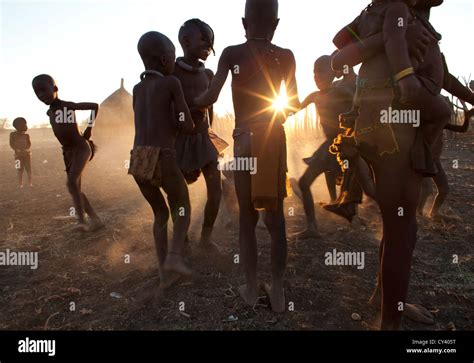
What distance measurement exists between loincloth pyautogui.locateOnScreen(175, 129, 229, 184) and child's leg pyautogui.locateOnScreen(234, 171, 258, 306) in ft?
3.25

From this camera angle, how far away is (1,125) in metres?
31.9

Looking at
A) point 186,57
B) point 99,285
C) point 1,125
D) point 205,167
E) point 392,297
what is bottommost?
point 99,285

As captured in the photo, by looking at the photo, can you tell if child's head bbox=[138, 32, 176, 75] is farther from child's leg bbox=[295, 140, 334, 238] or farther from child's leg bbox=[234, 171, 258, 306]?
child's leg bbox=[295, 140, 334, 238]

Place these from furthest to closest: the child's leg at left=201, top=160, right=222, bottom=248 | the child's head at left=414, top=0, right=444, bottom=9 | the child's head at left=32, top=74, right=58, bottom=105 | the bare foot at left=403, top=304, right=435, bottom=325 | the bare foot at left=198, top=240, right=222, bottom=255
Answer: the child's head at left=32, top=74, right=58, bottom=105, the bare foot at left=198, top=240, right=222, bottom=255, the child's leg at left=201, top=160, right=222, bottom=248, the bare foot at left=403, top=304, right=435, bottom=325, the child's head at left=414, top=0, right=444, bottom=9

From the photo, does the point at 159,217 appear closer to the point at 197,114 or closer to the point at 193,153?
the point at 193,153

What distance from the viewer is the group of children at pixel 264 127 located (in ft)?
6.66

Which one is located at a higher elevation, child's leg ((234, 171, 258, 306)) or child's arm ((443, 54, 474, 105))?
child's arm ((443, 54, 474, 105))

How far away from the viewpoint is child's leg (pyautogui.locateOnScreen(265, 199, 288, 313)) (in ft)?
8.55

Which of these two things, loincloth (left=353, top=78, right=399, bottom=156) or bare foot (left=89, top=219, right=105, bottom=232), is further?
bare foot (left=89, top=219, right=105, bottom=232)

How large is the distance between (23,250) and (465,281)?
502 cm

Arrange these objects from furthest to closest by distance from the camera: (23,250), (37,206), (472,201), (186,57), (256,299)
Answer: (37,206) < (472,201) < (23,250) < (186,57) < (256,299)

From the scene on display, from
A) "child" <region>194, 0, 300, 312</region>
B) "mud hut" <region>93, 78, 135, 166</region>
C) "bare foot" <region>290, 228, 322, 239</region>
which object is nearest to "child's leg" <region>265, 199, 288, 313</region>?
"child" <region>194, 0, 300, 312</region>
